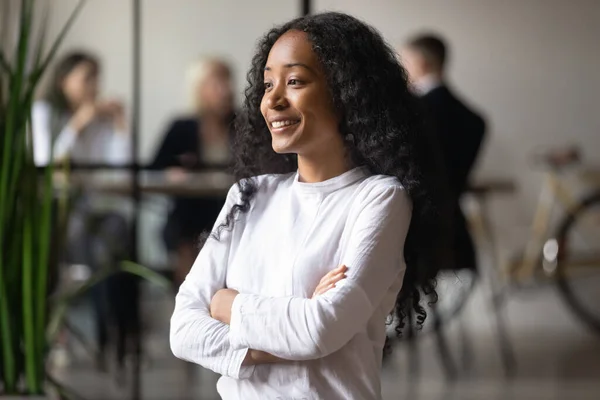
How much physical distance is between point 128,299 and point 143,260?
432 millimetres

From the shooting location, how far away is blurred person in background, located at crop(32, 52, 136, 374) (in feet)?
14.7

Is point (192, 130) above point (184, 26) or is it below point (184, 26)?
below

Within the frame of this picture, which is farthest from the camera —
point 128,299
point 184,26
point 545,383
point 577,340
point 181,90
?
point 577,340

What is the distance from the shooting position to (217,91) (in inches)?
195

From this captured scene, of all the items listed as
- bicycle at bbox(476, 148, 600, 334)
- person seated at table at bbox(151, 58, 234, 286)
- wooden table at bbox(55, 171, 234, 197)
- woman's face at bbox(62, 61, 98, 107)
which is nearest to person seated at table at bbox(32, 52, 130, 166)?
woman's face at bbox(62, 61, 98, 107)

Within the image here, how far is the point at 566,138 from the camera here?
6.42m

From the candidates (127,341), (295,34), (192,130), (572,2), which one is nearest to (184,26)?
(192,130)

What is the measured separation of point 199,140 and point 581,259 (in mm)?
2554

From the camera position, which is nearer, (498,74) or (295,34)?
(295,34)

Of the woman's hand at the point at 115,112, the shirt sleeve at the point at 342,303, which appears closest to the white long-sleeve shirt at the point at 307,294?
the shirt sleeve at the point at 342,303

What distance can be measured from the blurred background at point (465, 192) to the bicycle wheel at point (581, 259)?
0.01 m

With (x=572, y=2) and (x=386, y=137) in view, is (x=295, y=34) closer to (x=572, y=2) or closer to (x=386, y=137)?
(x=386, y=137)

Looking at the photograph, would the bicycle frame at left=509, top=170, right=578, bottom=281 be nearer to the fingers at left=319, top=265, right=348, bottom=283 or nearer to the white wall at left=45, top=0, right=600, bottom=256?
the white wall at left=45, top=0, right=600, bottom=256

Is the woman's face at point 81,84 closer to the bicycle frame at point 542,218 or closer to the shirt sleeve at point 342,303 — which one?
the bicycle frame at point 542,218
